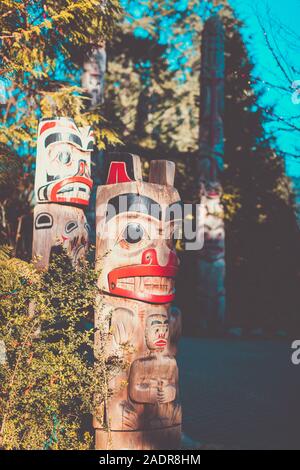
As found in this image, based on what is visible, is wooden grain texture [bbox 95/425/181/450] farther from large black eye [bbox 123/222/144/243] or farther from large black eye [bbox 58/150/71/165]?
large black eye [bbox 58/150/71/165]

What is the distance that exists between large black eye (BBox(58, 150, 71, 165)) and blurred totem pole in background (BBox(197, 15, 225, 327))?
6756 mm

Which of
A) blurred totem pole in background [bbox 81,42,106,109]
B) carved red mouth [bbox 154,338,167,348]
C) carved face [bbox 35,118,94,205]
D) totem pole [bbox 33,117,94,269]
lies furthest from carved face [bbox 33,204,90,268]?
blurred totem pole in background [bbox 81,42,106,109]

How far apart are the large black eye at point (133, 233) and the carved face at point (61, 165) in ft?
6.44

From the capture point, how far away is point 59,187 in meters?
6.07

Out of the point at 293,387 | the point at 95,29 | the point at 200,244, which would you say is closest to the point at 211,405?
the point at 293,387

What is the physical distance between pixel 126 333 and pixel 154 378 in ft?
1.54

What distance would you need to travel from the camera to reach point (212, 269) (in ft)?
40.4

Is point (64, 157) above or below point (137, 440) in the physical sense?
above

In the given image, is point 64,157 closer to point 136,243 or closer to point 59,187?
point 59,187

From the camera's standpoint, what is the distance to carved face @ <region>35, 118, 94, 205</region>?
6062 millimetres

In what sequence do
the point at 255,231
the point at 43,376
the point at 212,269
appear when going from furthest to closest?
the point at 255,231 → the point at 212,269 → the point at 43,376

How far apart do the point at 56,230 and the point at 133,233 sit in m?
2.01

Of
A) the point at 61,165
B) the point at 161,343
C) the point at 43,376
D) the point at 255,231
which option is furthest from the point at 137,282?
the point at 255,231

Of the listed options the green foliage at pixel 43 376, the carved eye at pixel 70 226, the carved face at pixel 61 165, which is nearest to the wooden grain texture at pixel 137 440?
the green foliage at pixel 43 376
